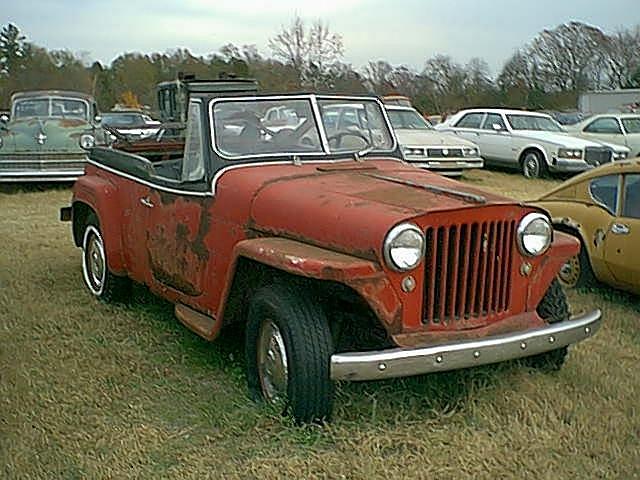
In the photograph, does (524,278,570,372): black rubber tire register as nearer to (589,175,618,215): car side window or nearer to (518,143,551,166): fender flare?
(589,175,618,215): car side window

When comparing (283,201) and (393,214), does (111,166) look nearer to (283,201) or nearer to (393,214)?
(283,201)

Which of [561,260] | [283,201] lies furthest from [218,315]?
[561,260]

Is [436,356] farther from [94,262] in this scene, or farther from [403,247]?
[94,262]

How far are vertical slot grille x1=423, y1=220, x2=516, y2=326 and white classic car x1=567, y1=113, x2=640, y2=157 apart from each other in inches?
547

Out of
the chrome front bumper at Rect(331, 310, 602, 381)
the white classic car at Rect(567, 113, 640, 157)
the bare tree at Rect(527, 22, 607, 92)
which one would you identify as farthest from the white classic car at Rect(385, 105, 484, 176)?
the bare tree at Rect(527, 22, 607, 92)

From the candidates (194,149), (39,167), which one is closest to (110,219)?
(194,149)

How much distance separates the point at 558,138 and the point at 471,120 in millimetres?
2391

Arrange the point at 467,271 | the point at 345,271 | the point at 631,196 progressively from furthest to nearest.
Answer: the point at 631,196
the point at 467,271
the point at 345,271

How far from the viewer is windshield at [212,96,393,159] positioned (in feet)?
17.4

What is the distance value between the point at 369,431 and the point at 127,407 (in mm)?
1366

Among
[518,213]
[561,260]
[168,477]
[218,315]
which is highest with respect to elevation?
[518,213]

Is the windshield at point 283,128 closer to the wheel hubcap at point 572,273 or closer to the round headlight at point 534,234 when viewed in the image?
the round headlight at point 534,234

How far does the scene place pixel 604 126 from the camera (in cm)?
1811

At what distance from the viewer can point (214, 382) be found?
491 cm
